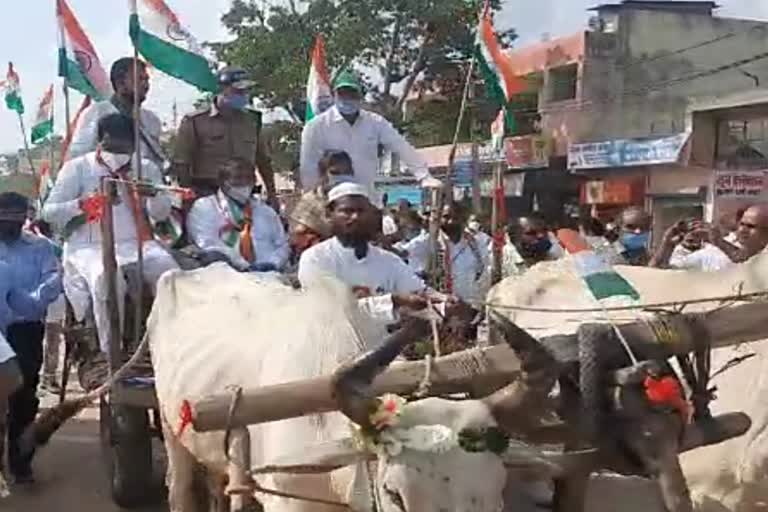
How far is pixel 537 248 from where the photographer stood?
11766 millimetres

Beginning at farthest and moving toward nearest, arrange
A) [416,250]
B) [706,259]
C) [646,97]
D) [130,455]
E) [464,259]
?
1. [646,97]
2. [416,250]
3. [464,259]
4. [706,259]
5. [130,455]

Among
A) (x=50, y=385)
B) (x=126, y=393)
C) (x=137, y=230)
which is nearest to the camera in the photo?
(x=126, y=393)

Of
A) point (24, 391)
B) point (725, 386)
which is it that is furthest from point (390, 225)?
point (725, 386)

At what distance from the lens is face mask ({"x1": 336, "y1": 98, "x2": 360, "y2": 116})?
8125 millimetres

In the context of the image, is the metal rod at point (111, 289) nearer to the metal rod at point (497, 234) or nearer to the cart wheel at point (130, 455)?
the cart wheel at point (130, 455)

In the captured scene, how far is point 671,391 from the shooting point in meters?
3.08

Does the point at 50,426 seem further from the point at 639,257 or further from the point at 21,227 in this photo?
the point at 639,257

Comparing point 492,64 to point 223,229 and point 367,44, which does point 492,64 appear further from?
point 367,44

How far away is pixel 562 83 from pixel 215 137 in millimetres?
24147

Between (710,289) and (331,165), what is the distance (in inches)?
122

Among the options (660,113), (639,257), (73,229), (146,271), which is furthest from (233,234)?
(660,113)

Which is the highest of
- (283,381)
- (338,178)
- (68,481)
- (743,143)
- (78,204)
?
(743,143)

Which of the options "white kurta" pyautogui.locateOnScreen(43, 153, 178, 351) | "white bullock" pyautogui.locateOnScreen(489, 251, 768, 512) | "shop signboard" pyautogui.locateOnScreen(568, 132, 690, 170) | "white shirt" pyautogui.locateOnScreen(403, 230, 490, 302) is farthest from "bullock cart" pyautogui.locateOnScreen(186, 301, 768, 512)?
"shop signboard" pyautogui.locateOnScreen(568, 132, 690, 170)

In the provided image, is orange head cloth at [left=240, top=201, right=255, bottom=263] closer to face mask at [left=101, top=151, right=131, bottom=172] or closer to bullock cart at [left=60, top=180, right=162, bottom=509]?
bullock cart at [left=60, top=180, right=162, bottom=509]
